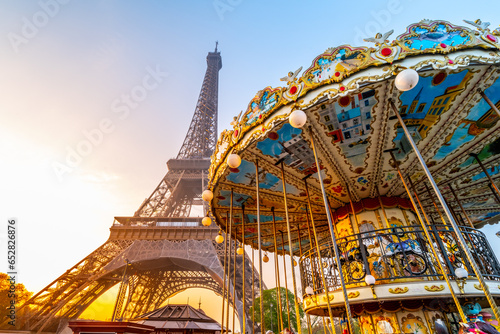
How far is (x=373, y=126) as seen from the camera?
16.7 feet

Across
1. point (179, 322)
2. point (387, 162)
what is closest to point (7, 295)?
point (179, 322)

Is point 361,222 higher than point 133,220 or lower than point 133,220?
lower

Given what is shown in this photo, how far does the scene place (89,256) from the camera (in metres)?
23.3

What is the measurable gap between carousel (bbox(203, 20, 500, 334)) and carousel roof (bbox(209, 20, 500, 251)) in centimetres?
2

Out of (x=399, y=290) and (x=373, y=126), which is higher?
(x=373, y=126)

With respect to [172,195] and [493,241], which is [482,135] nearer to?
[493,241]

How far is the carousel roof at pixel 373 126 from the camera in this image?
390 cm

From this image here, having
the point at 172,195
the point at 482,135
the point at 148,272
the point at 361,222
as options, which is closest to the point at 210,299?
the point at 148,272

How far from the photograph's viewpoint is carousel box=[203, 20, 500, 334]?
388cm

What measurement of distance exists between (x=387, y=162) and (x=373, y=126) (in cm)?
171

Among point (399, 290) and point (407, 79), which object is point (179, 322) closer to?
point (399, 290)

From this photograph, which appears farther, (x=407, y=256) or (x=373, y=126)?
(x=407, y=256)

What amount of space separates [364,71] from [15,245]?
10.8m

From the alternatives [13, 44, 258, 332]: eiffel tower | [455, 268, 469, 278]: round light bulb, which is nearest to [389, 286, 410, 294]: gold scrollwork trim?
[455, 268, 469, 278]: round light bulb
